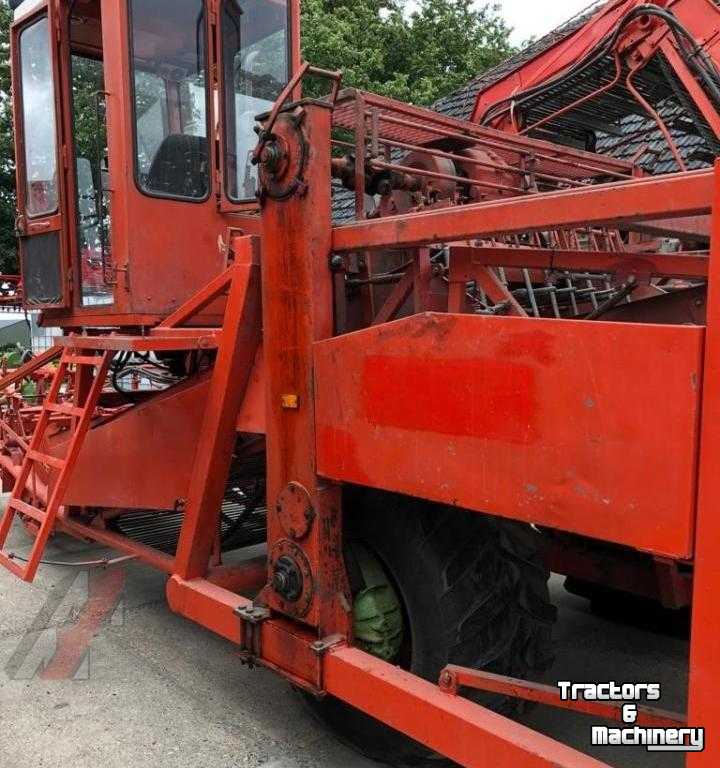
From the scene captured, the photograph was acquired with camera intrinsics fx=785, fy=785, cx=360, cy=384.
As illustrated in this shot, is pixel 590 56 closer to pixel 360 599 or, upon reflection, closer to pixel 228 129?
pixel 228 129

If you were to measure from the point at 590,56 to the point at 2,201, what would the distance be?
2227 centimetres

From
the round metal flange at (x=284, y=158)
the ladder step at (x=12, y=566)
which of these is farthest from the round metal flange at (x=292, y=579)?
the ladder step at (x=12, y=566)

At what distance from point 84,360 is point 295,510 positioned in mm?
1326

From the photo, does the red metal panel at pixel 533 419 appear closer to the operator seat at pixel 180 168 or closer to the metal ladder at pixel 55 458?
the metal ladder at pixel 55 458

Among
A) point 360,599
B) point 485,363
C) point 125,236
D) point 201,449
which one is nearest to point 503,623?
point 360,599

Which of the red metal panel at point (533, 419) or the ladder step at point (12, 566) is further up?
the red metal panel at point (533, 419)

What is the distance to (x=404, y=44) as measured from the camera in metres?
16.7

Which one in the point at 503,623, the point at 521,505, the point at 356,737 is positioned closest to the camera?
the point at 521,505

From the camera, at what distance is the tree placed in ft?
49.2

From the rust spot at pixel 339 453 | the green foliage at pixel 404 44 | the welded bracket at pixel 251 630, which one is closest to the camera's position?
the rust spot at pixel 339 453

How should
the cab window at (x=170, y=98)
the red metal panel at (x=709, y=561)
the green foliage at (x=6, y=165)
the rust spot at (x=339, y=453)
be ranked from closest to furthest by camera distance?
1. the red metal panel at (x=709, y=561)
2. the rust spot at (x=339, y=453)
3. the cab window at (x=170, y=98)
4. the green foliage at (x=6, y=165)

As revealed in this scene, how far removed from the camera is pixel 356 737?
258 centimetres

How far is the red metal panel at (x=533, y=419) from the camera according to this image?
154 cm

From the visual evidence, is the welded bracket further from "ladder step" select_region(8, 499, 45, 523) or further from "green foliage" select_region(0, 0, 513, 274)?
"green foliage" select_region(0, 0, 513, 274)
